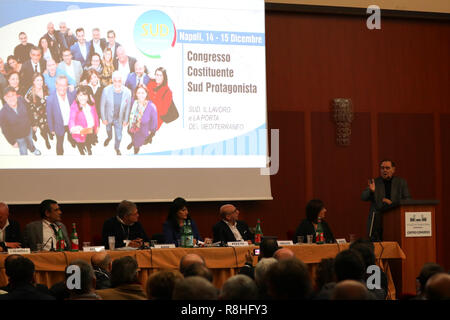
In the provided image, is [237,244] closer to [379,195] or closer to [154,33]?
[379,195]

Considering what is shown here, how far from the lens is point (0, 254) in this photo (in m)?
4.98

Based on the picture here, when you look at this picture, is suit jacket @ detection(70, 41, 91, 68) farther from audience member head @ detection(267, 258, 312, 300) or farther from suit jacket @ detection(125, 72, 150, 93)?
audience member head @ detection(267, 258, 312, 300)

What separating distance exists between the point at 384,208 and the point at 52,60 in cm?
360

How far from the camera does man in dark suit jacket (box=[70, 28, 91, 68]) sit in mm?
7000

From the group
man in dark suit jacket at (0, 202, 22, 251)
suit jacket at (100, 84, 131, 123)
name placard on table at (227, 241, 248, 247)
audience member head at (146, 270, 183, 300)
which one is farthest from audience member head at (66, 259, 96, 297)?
suit jacket at (100, 84, 131, 123)

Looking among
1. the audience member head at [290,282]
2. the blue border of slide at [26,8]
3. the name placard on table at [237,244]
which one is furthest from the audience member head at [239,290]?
the blue border of slide at [26,8]

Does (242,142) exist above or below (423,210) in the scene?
above

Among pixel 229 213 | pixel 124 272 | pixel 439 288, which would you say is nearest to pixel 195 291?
pixel 439 288

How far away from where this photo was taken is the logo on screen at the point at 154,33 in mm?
7234

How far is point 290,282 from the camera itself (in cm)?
263

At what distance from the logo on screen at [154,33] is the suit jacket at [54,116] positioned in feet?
3.48

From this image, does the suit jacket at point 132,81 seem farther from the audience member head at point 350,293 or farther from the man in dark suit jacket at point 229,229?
the audience member head at point 350,293

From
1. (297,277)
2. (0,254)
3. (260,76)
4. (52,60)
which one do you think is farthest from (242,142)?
(297,277)

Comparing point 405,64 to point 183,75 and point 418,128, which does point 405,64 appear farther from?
point 183,75
